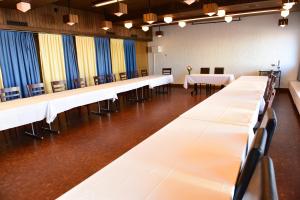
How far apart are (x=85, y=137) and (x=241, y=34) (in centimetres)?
748

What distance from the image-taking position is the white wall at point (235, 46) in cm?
783

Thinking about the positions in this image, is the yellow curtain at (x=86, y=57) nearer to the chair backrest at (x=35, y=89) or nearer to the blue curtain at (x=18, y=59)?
the blue curtain at (x=18, y=59)

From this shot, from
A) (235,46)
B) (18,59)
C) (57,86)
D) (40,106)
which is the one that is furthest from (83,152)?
(235,46)

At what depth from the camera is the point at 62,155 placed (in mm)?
3316

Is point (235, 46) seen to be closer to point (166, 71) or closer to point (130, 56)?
point (166, 71)

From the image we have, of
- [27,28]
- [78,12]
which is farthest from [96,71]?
[27,28]

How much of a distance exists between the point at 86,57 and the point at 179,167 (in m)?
6.82

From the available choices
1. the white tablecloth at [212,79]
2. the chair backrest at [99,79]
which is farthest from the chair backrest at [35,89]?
the white tablecloth at [212,79]

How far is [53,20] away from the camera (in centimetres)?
611

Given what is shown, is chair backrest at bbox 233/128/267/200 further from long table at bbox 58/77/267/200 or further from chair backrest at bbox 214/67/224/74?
chair backrest at bbox 214/67/224/74

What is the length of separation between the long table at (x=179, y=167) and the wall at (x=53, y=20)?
206 inches

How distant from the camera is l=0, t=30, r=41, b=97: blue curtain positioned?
523 centimetres

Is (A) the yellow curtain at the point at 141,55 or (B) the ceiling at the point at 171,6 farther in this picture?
(A) the yellow curtain at the point at 141,55

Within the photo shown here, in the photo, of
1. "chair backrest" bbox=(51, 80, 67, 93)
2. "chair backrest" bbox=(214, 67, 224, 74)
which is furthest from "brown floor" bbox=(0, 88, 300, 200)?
"chair backrest" bbox=(214, 67, 224, 74)
